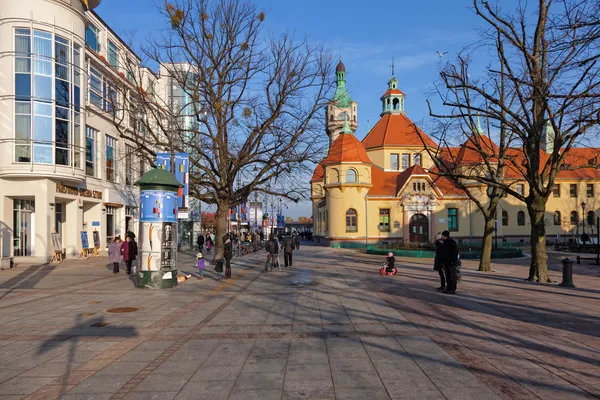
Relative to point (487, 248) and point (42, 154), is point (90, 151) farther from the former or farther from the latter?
point (487, 248)

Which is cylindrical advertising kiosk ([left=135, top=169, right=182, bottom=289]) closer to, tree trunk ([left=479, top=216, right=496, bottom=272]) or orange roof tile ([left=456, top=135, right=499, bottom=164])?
orange roof tile ([left=456, top=135, right=499, bottom=164])

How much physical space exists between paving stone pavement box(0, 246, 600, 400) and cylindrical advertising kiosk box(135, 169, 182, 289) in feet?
2.81

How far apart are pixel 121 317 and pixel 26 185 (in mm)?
18528

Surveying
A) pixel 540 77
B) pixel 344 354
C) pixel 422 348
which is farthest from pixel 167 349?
pixel 540 77

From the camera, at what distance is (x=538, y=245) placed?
673 inches

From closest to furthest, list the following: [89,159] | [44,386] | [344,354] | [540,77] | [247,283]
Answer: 1. [44,386]
2. [344,354]
3. [540,77]
4. [247,283]
5. [89,159]

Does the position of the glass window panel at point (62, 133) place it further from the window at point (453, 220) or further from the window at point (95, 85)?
the window at point (453, 220)

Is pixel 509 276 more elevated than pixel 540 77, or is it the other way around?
pixel 540 77

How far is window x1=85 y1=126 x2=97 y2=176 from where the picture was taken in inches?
1160

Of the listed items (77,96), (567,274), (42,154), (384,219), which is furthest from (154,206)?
(384,219)

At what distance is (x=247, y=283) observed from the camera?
16.7 m

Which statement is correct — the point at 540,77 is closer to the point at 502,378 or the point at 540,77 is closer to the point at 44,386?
the point at 502,378

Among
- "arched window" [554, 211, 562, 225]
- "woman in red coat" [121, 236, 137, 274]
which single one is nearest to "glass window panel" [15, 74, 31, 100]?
"woman in red coat" [121, 236, 137, 274]

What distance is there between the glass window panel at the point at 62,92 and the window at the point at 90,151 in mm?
3765
